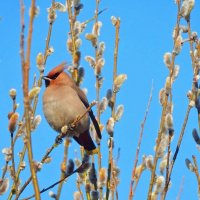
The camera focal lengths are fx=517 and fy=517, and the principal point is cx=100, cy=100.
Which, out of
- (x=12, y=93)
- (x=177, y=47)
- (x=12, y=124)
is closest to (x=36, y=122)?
(x=12, y=93)

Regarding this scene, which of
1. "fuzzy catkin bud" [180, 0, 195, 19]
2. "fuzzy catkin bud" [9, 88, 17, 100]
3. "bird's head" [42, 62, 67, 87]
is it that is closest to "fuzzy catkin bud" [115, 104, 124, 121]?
"fuzzy catkin bud" [9, 88, 17, 100]

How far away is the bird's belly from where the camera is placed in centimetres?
498

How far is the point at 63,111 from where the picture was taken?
502cm

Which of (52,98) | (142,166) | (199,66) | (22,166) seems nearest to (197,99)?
(199,66)

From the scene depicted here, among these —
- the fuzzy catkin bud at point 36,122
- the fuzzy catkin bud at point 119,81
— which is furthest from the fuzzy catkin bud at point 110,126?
the fuzzy catkin bud at point 36,122

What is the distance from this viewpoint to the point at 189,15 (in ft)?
11.7

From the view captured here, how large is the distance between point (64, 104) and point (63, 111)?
4.4 inches

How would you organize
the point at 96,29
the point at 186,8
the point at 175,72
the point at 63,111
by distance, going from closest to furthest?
the point at 175,72 < the point at 186,8 < the point at 96,29 < the point at 63,111

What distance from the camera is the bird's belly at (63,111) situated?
16.4 feet

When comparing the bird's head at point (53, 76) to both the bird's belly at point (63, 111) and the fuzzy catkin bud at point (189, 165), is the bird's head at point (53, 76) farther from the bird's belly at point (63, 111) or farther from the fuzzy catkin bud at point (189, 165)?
the fuzzy catkin bud at point (189, 165)

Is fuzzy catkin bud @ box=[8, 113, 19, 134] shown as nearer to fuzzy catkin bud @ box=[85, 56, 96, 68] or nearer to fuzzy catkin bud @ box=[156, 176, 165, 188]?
fuzzy catkin bud @ box=[156, 176, 165, 188]

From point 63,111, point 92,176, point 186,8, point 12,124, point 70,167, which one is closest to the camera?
point 12,124

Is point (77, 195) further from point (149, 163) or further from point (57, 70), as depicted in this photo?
point (57, 70)

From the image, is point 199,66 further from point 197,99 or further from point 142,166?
point 142,166
